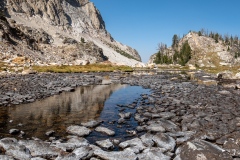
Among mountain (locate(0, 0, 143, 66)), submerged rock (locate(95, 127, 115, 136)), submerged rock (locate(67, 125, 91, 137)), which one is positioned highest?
mountain (locate(0, 0, 143, 66))

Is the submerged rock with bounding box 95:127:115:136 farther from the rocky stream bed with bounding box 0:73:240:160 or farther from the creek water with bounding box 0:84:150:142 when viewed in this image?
the creek water with bounding box 0:84:150:142

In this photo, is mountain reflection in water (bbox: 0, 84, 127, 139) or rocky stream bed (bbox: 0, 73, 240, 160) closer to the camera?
rocky stream bed (bbox: 0, 73, 240, 160)

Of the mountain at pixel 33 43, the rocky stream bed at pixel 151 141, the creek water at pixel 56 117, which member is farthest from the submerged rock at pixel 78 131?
the mountain at pixel 33 43

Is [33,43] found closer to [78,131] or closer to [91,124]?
[91,124]

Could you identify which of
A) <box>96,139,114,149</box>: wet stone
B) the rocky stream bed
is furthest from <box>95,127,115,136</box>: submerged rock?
<box>96,139,114,149</box>: wet stone

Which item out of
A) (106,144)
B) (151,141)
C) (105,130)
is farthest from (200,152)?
(105,130)

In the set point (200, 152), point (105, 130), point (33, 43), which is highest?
point (33, 43)

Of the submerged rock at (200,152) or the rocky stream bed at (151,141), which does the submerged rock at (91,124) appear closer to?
the rocky stream bed at (151,141)

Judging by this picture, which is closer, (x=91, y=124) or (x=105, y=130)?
(x=105, y=130)

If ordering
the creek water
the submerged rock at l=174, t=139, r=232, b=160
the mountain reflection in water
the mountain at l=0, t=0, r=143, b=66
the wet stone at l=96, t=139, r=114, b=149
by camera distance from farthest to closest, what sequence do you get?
the mountain at l=0, t=0, r=143, b=66
the mountain reflection in water
the creek water
the wet stone at l=96, t=139, r=114, b=149
the submerged rock at l=174, t=139, r=232, b=160

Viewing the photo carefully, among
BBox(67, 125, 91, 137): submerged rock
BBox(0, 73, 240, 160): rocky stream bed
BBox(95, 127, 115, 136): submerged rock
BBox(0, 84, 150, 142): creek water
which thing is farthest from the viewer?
BBox(0, 84, 150, 142): creek water

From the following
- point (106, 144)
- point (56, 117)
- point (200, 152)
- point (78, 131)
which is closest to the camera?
point (200, 152)

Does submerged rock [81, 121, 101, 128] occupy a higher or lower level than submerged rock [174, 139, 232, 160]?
lower

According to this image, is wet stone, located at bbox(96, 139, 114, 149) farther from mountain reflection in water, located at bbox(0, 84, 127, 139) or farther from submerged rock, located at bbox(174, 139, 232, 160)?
submerged rock, located at bbox(174, 139, 232, 160)
